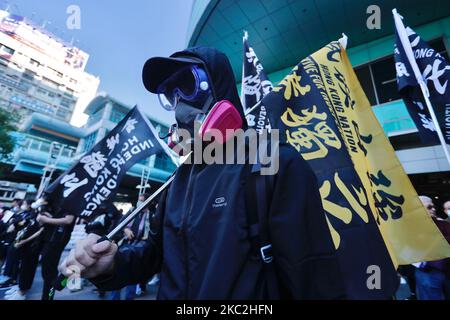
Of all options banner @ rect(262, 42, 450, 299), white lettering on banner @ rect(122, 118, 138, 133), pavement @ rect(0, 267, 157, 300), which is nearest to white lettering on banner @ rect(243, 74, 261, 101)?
banner @ rect(262, 42, 450, 299)

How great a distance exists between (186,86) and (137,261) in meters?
1.12

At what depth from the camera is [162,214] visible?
1.25 m

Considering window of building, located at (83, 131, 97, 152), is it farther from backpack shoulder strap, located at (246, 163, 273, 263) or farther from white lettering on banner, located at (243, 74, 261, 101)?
backpack shoulder strap, located at (246, 163, 273, 263)

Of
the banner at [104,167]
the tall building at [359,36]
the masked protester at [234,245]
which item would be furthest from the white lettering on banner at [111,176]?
the tall building at [359,36]

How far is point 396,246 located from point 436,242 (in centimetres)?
31

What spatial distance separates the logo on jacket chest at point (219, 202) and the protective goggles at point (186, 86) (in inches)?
27.7

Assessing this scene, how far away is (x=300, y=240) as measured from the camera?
0.79 metres

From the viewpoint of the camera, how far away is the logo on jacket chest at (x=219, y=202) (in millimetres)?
927

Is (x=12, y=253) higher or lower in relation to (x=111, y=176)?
lower

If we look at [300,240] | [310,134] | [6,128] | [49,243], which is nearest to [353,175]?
[310,134]

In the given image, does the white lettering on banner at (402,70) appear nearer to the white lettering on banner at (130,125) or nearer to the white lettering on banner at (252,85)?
the white lettering on banner at (252,85)

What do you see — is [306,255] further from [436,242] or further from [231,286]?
[436,242]

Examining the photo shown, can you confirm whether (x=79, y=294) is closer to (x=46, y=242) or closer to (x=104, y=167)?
(x=46, y=242)

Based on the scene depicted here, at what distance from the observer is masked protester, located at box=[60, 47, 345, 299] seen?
0.79 meters
